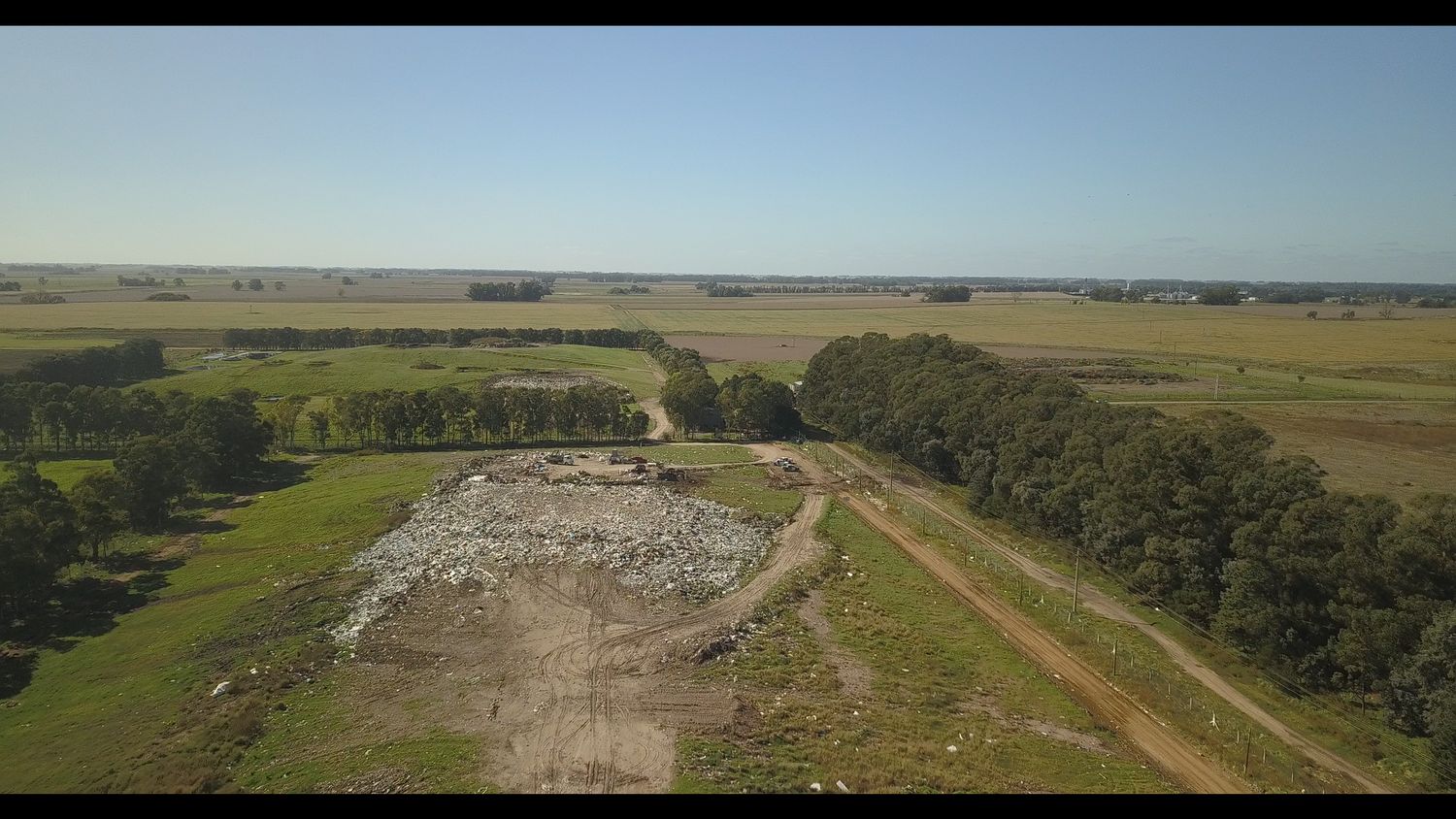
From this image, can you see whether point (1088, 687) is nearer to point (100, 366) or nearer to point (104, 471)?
point (104, 471)

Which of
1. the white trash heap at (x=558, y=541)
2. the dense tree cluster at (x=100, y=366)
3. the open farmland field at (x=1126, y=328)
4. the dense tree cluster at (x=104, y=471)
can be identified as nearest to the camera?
the dense tree cluster at (x=104, y=471)

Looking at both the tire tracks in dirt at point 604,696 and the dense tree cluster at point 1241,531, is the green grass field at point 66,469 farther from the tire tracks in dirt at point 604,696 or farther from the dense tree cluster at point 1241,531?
the dense tree cluster at point 1241,531

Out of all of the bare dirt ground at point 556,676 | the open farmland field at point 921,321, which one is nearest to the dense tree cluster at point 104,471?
the bare dirt ground at point 556,676

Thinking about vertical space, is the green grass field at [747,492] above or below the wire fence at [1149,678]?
above

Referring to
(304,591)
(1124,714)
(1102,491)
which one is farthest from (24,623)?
(1102,491)

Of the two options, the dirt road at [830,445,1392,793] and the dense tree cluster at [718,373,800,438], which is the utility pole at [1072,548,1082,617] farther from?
the dense tree cluster at [718,373,800,438]

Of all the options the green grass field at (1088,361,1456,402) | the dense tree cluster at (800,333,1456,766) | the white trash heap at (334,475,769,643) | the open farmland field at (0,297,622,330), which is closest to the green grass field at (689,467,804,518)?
the white trash heap at (334,475,769,643)
